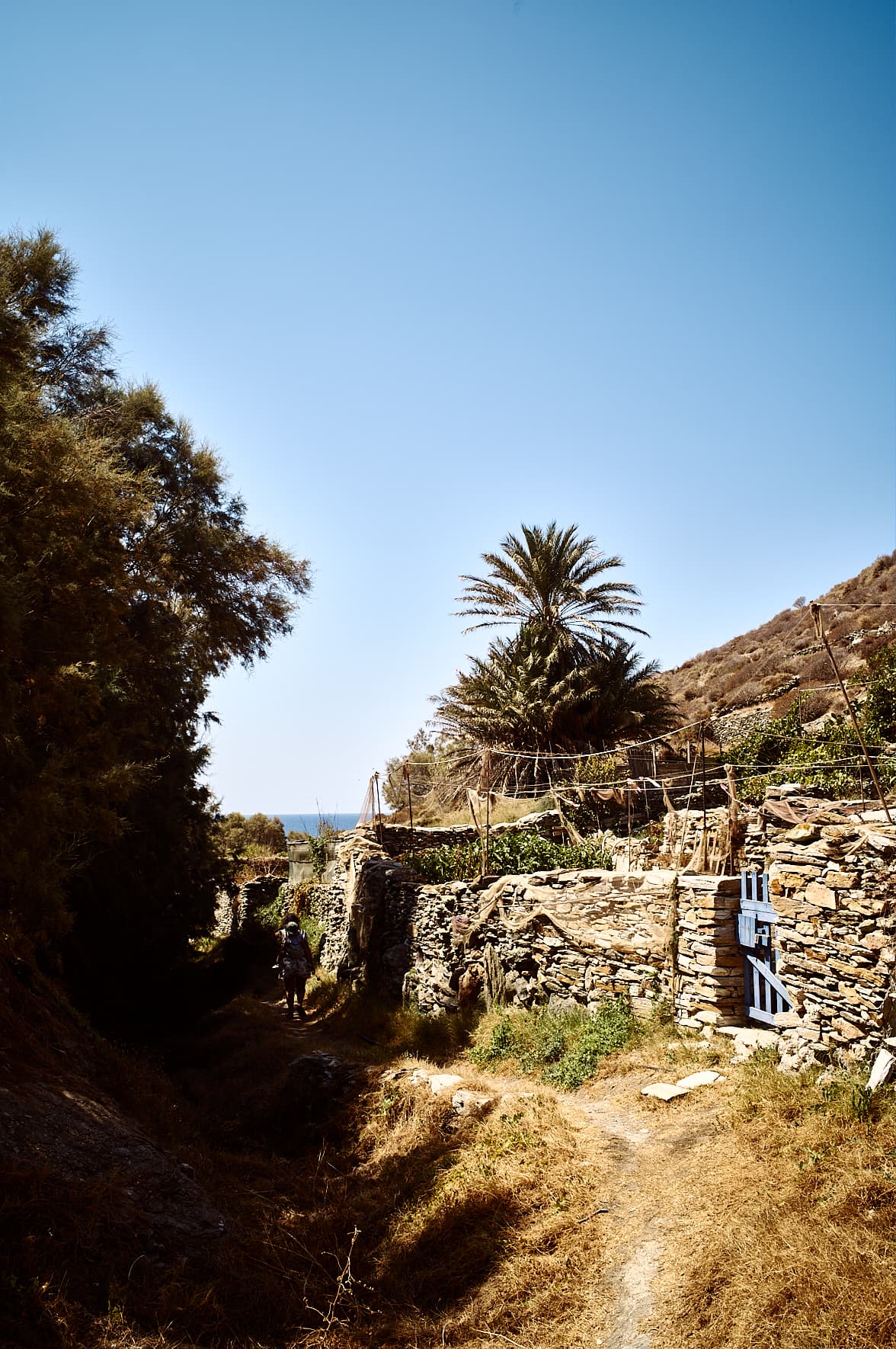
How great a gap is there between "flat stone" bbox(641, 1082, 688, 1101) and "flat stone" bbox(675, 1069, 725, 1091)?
5 cm

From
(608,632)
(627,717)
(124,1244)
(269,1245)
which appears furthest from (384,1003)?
(608,632)

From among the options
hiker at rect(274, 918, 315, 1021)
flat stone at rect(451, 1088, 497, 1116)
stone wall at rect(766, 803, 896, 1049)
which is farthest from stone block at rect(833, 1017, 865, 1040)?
hiker at rect(274, 918, 315, 1021)

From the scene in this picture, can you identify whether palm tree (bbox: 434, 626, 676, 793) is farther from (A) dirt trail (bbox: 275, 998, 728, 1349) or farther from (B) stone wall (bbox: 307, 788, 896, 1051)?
(A) dirt trail (bbox: 275, 998, 728, 1349)

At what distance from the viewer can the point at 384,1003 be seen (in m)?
13.7

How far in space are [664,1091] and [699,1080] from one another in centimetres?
37

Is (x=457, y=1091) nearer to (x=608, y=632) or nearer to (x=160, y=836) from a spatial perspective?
(x=160, y=836)

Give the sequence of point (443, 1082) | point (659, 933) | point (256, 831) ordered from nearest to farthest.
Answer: point (443, 1082)
point (659, 933)
point (256, 831)

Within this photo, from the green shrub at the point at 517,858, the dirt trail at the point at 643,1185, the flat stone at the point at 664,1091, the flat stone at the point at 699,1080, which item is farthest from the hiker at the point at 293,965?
the flat stone at the point at 699,1080

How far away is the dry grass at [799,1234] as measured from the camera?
3.93 metres

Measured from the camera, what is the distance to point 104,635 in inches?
372

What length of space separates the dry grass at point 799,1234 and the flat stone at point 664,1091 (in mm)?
1079

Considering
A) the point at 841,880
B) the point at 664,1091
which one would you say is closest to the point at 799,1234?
the point at 664,1091

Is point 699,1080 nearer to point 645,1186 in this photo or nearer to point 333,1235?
point 645,1186

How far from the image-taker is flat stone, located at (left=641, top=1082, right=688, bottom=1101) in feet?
22.9
